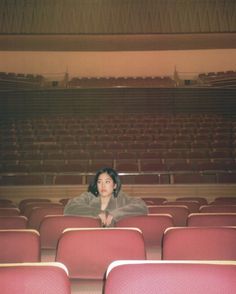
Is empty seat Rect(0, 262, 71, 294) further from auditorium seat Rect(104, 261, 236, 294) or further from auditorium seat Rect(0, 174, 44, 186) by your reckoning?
auditorium seat Rect(0, 174, 44, 186)

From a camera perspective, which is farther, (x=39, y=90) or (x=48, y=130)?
(x=39, y=90)

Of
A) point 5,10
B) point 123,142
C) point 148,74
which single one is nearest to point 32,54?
point 5,10

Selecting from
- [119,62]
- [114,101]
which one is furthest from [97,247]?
[119,62]

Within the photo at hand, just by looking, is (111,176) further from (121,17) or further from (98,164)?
(121,17)

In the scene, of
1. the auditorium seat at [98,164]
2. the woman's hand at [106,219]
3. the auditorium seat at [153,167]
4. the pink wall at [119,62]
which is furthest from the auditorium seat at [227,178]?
the pink wall at [119,62]

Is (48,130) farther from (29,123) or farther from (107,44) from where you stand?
(107,44)

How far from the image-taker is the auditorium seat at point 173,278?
60.4 inches

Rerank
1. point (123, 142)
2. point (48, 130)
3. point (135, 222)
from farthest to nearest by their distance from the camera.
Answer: point (48, 130), point (123, 142), point (135, 222)

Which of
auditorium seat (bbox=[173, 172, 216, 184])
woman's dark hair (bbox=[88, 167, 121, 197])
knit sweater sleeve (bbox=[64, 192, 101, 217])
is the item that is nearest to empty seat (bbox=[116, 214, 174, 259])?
knit sweater sleeve (bbox=[64, 192, 101, 217])

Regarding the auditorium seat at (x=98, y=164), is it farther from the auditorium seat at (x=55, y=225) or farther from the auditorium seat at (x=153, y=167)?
the auditorium seat at (x=55, y=225)

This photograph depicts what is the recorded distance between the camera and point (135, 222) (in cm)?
325

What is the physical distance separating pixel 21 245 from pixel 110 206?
1.45 m

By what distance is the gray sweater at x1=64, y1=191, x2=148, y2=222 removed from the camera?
3.72m

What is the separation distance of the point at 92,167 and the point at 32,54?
375 inches
